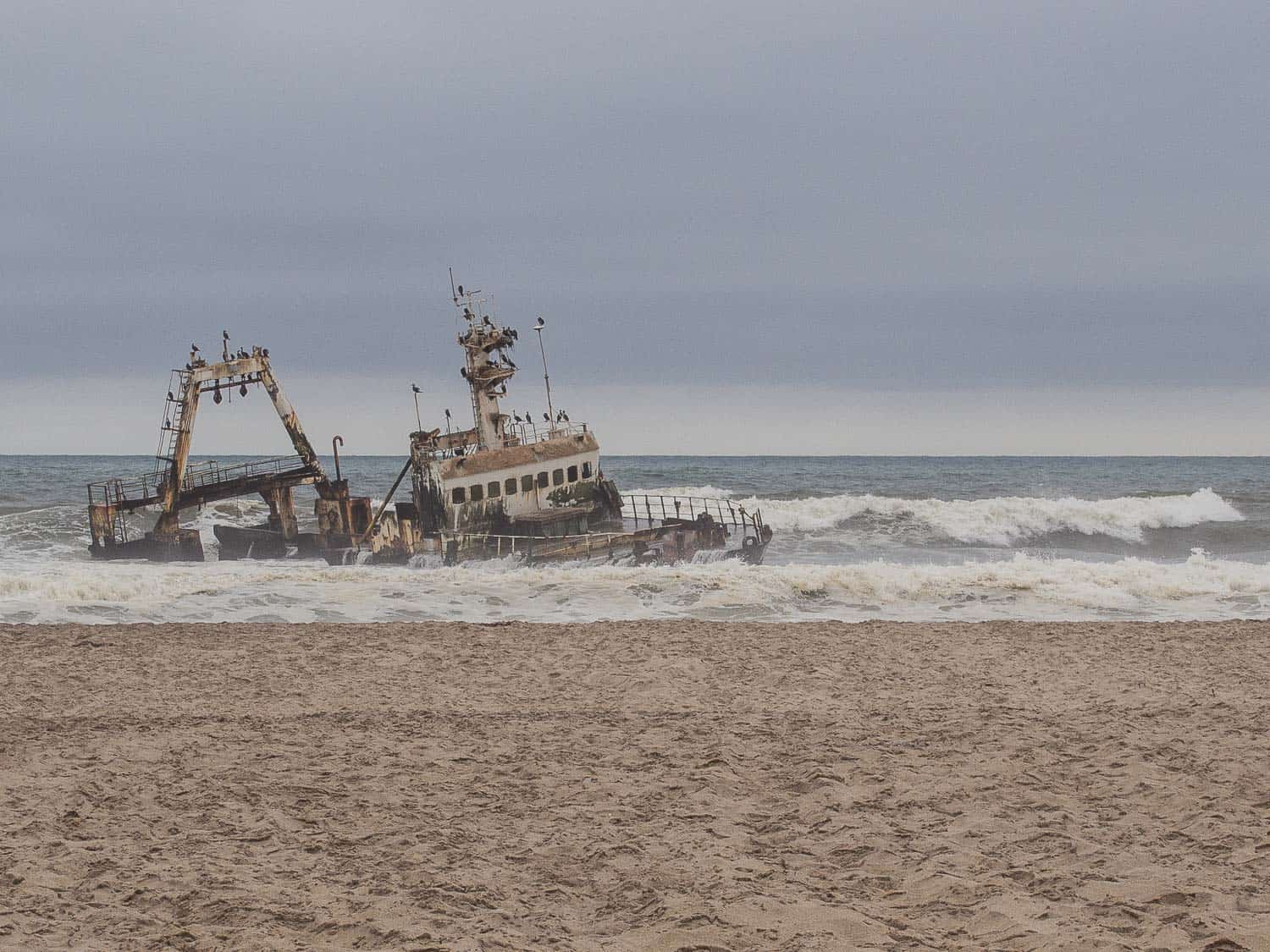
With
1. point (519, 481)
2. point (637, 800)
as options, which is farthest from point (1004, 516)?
point (637, 800)

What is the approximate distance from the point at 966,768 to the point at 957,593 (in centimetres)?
1136

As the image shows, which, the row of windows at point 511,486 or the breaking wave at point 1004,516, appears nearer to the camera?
the row of windows at point 511,486

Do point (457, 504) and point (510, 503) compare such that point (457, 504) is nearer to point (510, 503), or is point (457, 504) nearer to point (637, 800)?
point (510, 503)

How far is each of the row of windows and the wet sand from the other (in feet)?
42.0

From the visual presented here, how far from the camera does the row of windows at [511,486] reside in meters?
25.5

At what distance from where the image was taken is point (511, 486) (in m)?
26.5

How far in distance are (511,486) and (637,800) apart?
766 inches

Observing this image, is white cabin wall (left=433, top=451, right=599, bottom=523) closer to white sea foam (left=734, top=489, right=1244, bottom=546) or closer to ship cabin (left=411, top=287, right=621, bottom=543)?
ship cabin (left=411, top=287, right=621, bottom=543)

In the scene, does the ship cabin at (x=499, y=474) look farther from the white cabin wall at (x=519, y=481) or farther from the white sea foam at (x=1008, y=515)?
the white sea foam at (x=1008, y=515)

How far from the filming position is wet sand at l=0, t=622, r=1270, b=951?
5.45 metres

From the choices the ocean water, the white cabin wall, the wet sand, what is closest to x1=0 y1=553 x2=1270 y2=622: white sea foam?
the ocean water

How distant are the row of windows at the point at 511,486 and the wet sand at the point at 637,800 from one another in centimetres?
1281

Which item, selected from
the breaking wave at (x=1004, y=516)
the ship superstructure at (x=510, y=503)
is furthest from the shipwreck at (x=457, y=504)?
the breaking wave at (x=1004, y=516)

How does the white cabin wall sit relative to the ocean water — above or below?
above
